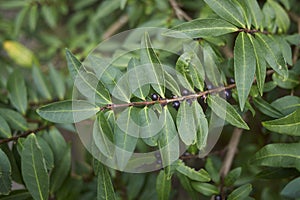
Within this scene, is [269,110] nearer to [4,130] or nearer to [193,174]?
[193,174]

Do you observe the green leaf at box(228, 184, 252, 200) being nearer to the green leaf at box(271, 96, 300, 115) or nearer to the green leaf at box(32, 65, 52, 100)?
the green leaf at box(271, 96, 300, 115)

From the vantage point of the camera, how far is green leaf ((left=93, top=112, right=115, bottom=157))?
2.31 feet

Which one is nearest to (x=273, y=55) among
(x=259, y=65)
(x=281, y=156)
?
(x=259, y=65)

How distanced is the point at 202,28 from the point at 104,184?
1.04ft

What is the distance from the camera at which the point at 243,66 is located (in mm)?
714

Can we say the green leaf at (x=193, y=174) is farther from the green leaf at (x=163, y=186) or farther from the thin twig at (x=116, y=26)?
the thin twig at (x=116, y=26)

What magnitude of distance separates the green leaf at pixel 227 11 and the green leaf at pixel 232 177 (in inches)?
11.5

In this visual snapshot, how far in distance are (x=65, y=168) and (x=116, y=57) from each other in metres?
0.27

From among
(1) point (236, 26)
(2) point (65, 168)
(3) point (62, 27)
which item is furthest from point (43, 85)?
(3) point (62, 27)

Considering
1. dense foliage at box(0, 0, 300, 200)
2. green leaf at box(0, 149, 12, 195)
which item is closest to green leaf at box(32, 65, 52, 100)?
dense foliage at box(0, 0, 300, 200)

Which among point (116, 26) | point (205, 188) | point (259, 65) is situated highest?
point (116, 26)

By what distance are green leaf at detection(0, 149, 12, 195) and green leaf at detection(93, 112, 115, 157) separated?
0.19 meters

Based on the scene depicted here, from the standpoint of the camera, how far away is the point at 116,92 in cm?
73

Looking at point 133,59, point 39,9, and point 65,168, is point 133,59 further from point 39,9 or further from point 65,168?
point 39,9
